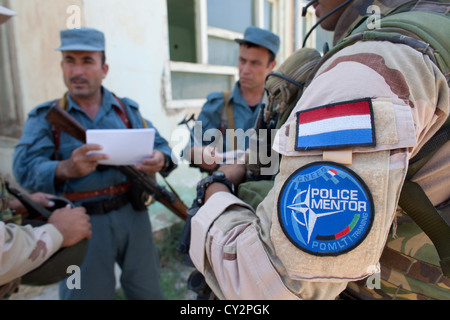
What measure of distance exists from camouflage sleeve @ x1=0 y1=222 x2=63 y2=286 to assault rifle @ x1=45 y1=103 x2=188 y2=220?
643 mm

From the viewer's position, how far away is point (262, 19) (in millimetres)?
4379

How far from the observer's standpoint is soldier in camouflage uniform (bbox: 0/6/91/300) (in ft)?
3.42

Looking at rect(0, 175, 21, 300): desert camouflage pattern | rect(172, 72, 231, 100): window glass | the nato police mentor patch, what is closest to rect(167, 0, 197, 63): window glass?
rect(172, 72, 231, 100): window glass

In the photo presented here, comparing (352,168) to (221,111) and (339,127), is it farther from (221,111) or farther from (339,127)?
(221,111)

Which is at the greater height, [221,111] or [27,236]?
[221,111]

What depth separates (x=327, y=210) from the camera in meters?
0.57

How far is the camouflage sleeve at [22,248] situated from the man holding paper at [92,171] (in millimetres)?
509

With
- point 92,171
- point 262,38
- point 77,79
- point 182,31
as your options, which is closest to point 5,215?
point 92,171

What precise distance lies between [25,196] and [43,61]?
72.7 inches

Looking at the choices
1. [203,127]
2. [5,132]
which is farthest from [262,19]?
[5,132]

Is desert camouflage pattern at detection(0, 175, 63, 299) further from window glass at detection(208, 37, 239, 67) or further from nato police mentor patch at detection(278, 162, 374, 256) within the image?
window glass at detection(208, 37, 239, 67)

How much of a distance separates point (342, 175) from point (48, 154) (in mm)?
1897

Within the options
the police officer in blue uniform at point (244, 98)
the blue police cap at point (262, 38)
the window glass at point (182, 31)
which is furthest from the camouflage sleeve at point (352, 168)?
the window glass at point (182, 31)

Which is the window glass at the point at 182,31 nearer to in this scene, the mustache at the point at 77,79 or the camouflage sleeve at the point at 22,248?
the mustache at the point at 77,79
